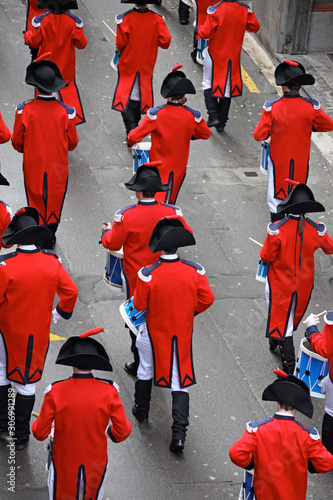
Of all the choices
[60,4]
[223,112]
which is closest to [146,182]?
[60,4]

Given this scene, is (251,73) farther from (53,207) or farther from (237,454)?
(237,454)

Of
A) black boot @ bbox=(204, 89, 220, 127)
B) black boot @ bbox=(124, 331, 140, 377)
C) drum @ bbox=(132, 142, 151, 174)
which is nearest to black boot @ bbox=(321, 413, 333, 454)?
black boot @ bbox=(124, 331, 140, 377)

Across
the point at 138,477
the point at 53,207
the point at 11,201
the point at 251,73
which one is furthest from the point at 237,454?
the point at 251,73

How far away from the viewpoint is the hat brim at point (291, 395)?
684 cm

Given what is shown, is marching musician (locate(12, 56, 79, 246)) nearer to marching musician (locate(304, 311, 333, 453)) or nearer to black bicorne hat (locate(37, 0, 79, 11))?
black bicorne hat (locate(37, 0, 79, 11))

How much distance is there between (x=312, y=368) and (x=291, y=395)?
1384 mm

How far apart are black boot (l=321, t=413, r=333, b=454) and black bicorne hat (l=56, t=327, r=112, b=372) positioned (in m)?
2.17

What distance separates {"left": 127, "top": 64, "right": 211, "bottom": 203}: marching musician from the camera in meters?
10.3

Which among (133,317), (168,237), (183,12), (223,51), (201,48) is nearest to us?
(168,237)

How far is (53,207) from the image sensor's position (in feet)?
34.2

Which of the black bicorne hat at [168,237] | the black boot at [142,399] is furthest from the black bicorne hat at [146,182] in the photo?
the black boot at [142,399]

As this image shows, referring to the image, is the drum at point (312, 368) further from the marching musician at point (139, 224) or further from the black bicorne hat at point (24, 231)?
the black bicorne hat at point (24, 231)

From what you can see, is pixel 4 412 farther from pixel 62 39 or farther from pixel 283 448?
pixel 62 39

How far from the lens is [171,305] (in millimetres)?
8023
